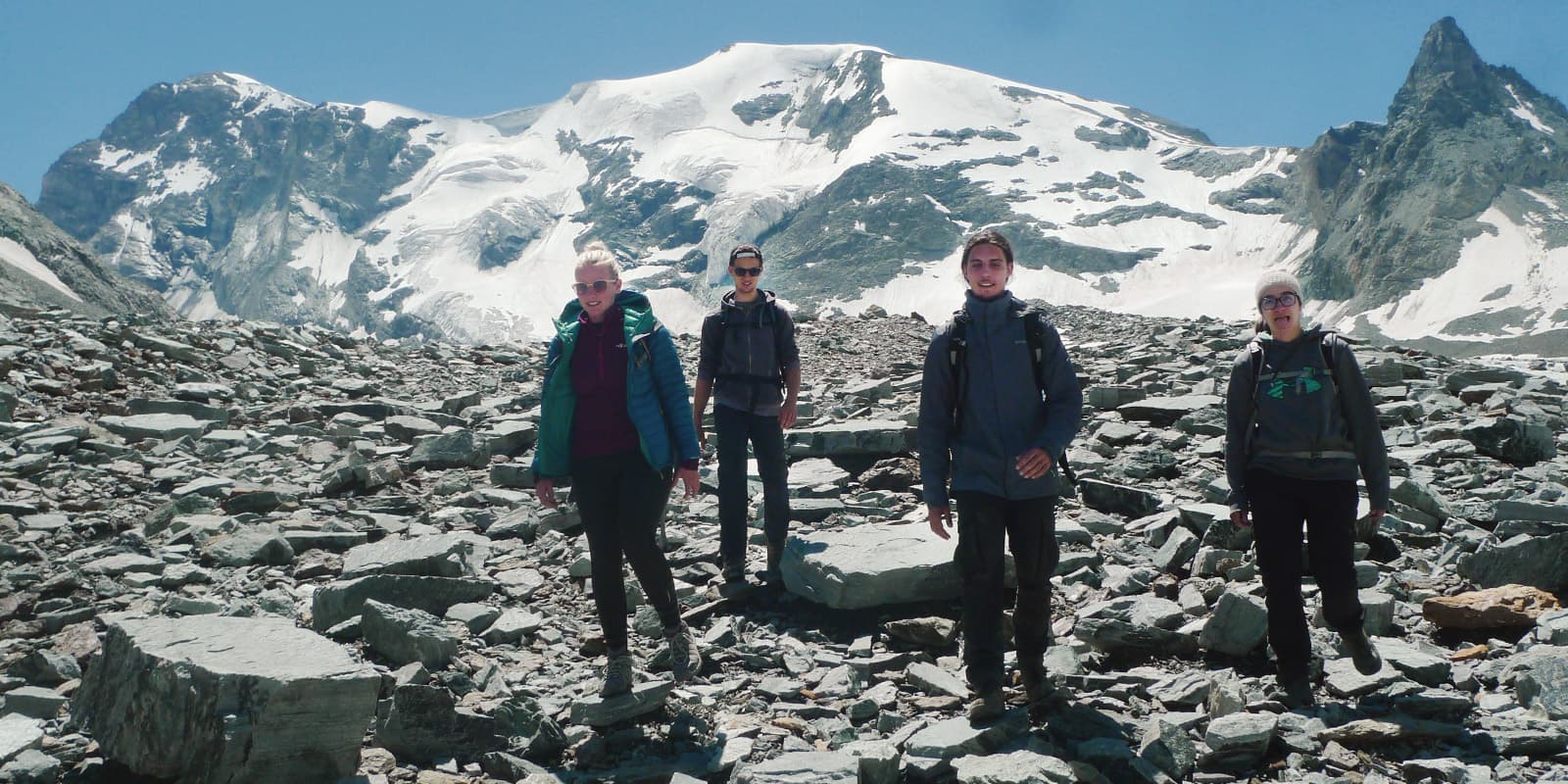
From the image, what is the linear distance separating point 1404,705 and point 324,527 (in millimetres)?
7700

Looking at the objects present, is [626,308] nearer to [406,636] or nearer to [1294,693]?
[406,636]

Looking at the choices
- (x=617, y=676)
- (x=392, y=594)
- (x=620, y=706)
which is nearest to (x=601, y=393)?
(x=617, y=676)

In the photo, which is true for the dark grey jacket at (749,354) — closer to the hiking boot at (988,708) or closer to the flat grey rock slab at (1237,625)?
the hiking boot at (988,708)

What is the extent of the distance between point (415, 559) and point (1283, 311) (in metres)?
5.63

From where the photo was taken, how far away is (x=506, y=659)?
5754mm

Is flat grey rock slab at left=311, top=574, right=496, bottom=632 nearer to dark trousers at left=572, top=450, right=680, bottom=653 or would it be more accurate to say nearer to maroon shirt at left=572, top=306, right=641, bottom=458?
dark trousers at left=572, top=450, right=680, bottom=653

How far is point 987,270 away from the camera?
179 inches

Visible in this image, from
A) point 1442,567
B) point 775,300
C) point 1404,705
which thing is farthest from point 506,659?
point 1442,567

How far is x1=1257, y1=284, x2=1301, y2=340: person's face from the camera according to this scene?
466cm

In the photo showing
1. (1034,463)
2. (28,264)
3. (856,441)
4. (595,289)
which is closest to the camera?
(1034,463)

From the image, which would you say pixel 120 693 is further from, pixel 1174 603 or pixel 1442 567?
pixel 1442 567

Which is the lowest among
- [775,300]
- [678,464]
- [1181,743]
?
[1181,743]

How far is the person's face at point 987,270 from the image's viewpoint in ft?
14.9

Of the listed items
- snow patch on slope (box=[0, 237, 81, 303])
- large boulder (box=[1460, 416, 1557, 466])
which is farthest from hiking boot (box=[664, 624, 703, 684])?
snow patch on slope (box=[0, 237, 81, 303])
